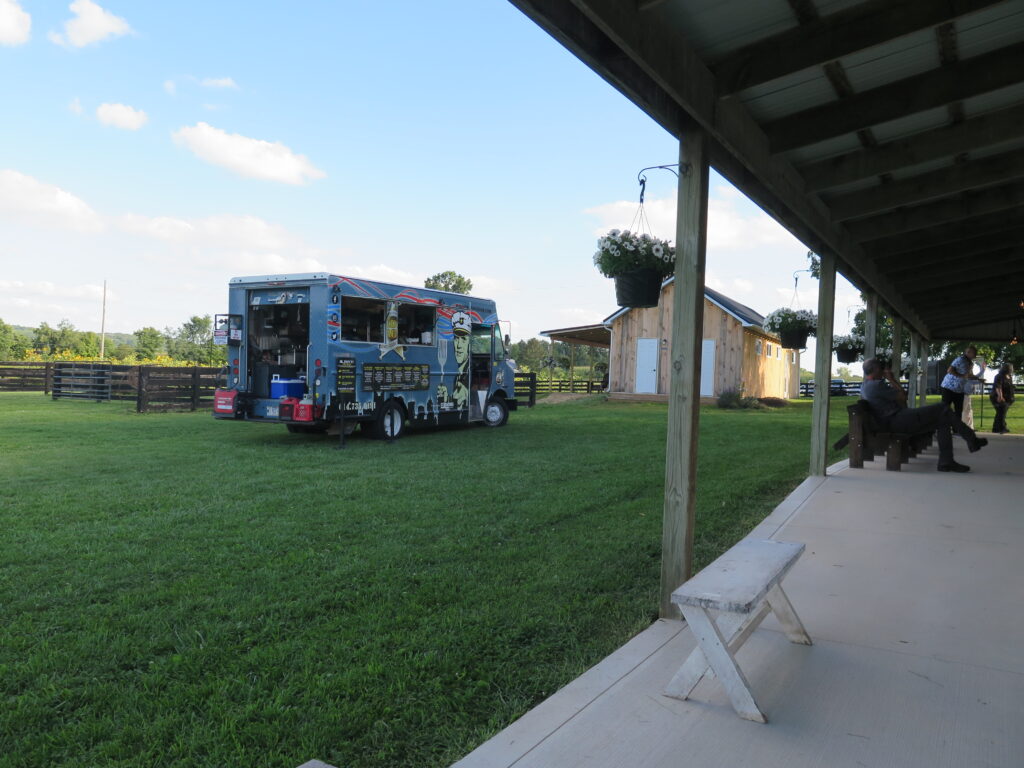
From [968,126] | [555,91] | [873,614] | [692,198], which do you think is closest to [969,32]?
[968,126]

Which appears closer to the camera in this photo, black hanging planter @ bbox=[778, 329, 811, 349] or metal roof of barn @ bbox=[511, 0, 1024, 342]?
metal roof of barn @ bbox=[511, 0, 1024, 342]

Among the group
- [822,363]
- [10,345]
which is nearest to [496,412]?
[822,363]

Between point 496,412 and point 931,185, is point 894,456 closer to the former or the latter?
point 931,185

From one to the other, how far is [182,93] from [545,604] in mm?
22427

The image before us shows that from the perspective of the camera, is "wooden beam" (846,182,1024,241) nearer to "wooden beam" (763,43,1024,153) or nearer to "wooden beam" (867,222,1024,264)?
"wooden beam" (867,222,1024,264)

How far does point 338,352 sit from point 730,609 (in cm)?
841

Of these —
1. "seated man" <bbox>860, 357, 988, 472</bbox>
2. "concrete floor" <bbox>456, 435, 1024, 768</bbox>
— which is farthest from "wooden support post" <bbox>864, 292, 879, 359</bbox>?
"concrete floor" <bbox>456, 435, 1024, 768</bbox>

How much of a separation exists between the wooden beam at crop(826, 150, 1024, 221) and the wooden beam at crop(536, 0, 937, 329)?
105 cm

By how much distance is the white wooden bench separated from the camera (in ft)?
7.48

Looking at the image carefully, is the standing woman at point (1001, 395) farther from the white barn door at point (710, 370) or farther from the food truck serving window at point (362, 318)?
the food truck serving window at point (362, 318)

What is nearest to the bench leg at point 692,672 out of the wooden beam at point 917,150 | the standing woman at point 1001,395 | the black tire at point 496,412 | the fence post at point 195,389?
the wooden beam at point 917,150

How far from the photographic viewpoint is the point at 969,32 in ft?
11.3

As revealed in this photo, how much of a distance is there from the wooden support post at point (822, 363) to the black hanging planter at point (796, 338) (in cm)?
356

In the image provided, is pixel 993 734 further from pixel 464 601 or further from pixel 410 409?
pixel 410 409
